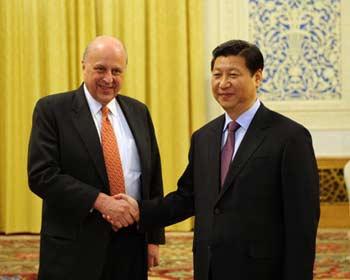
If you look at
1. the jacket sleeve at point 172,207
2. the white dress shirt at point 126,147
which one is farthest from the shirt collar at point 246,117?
the white dress shirt at point 126,147

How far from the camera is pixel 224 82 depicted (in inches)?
96.7

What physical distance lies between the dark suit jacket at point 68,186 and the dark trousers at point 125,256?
0.07 meters

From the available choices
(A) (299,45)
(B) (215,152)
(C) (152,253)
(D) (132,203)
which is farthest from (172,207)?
(A) (299,45)

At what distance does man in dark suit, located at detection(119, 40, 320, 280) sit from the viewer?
7.63 ft

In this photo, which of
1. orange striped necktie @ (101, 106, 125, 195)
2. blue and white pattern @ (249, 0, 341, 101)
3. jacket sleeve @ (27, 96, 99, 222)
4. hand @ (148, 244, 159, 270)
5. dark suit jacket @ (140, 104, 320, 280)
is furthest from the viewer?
blue and white pattern @ (249, 0, 341, 101)

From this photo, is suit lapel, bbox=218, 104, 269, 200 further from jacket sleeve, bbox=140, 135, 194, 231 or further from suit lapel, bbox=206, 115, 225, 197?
jacket sleeve, bbox=140, 135, 194, 231

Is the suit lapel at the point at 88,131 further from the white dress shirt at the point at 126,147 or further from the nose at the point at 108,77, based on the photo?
the nose at the point at 108,77

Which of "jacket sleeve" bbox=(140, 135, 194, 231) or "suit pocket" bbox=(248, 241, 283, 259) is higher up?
"jacket sleeve" bbox=(140, 135, 194, 231)

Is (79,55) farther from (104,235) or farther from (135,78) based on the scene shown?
(104,235)

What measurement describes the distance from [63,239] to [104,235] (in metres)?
0.17

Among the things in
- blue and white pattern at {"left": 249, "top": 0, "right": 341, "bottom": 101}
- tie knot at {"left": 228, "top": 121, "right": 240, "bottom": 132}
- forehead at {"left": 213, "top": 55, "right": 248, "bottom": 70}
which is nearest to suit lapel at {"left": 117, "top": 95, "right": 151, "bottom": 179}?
tie knot at {"left": 228, "top": 121, "right": 240, "bottom": 132}

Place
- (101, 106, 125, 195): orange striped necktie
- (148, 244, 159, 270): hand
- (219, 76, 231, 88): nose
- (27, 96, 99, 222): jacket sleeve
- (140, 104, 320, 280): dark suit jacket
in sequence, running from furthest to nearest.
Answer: (148, 244, 159, 270): hand, (101, 106, 125, 195): orange striped necktie, (27, 96, 99, 222): jacket sleeve, (219, 76, 231, 88): nose, (140, 104, 320, 280): dark suit jacket

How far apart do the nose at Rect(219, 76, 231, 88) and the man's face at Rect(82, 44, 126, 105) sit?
53 cm

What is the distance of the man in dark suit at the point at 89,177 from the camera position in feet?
8.63
